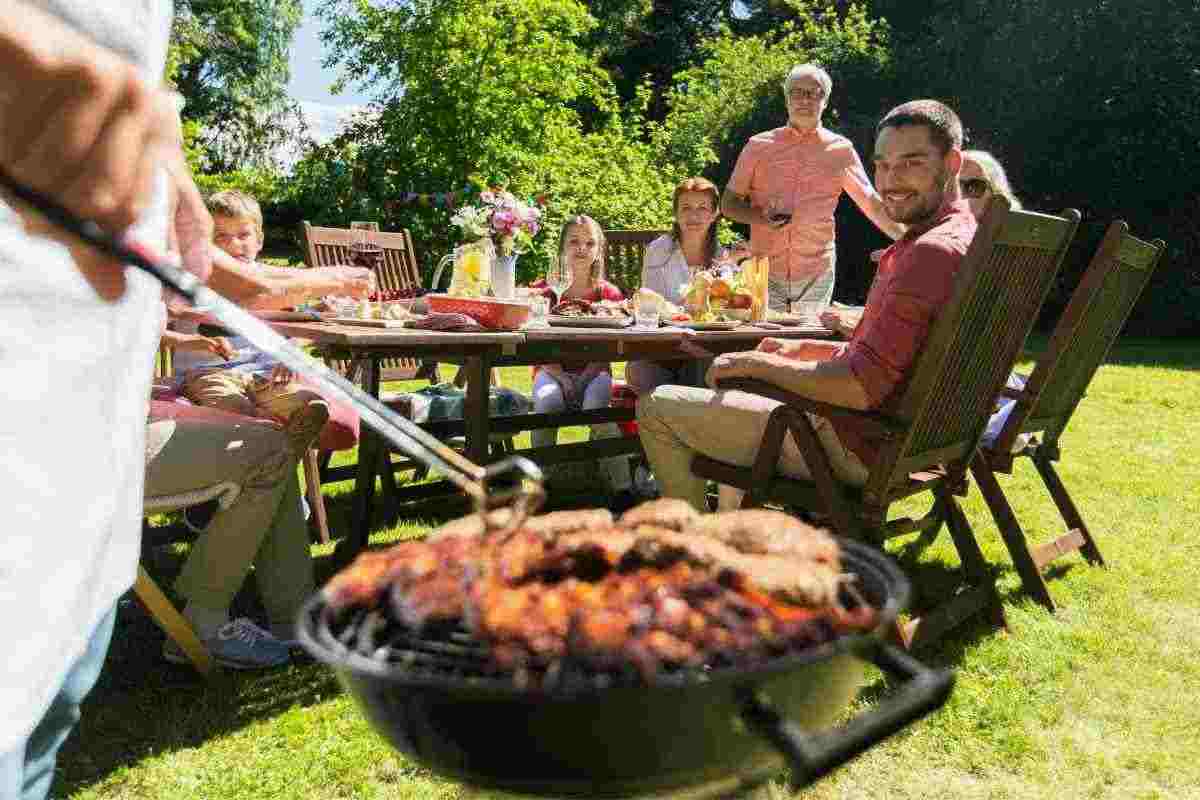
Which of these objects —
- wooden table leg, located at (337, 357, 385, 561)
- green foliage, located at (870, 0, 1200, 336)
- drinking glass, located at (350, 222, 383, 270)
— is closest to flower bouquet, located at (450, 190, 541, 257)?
wooden table leg, located at (337, 357, 385, 561)

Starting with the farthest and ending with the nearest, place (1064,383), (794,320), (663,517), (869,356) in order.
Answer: (794,320)
(1064,383)
(869,356)
(663,517)

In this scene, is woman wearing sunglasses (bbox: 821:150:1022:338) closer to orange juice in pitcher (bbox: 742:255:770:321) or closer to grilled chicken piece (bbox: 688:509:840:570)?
orange juice in pitcher (bbox: 742:255:770:321)

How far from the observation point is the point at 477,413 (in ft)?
12.5

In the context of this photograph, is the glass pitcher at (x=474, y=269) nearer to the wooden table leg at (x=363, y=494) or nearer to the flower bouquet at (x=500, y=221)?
the flower bouquet at (x=500, y=221)

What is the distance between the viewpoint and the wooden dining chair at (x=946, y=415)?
2.98 metres

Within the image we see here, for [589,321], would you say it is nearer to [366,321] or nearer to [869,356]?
[366,321]

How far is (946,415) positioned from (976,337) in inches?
10.1

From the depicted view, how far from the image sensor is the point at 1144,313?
555 inches

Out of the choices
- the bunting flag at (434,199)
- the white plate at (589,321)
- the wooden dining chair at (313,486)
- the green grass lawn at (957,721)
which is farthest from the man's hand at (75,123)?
the bunting flag at (434,199)

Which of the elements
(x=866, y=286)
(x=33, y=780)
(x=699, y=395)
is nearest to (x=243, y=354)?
(x=699, y=395)

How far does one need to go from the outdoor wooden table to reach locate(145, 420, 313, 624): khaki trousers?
0.42 meters

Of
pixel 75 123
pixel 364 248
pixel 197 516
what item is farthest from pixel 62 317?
pixel 364 248

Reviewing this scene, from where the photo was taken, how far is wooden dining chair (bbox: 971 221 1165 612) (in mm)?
3760

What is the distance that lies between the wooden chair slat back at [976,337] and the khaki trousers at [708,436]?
24 centimetres
